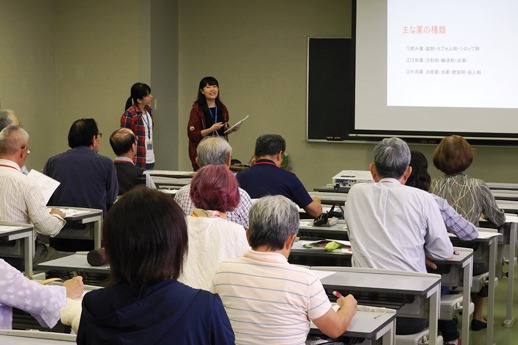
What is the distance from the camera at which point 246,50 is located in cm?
1036

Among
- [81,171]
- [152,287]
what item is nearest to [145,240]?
[152,287]

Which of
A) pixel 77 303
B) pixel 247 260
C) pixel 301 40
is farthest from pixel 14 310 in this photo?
pixel 301 40

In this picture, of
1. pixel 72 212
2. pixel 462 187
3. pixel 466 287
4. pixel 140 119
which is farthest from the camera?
pixel 140 119

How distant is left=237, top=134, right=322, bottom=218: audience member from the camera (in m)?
5.25

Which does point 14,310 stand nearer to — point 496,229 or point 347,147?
point 496,229

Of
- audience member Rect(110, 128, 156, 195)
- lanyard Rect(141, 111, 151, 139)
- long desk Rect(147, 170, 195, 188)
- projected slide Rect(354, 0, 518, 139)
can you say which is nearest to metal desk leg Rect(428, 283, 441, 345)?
audience member Rect(110, 128, 156, 195)

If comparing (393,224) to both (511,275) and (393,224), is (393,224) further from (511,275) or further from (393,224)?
(511,275)

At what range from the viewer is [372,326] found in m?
2.86

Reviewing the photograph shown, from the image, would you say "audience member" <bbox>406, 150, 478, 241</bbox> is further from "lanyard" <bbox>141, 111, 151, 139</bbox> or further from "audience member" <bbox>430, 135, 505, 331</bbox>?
"lanyard" <bbox>141, 111, 151, 139</bbox>

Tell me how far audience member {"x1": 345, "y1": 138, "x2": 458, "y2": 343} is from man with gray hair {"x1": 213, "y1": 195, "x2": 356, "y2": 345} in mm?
1204

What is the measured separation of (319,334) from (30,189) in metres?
2.59

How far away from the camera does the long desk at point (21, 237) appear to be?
15.2ft

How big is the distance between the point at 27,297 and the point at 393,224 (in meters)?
1.76

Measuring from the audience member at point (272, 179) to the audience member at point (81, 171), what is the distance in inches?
43.0
